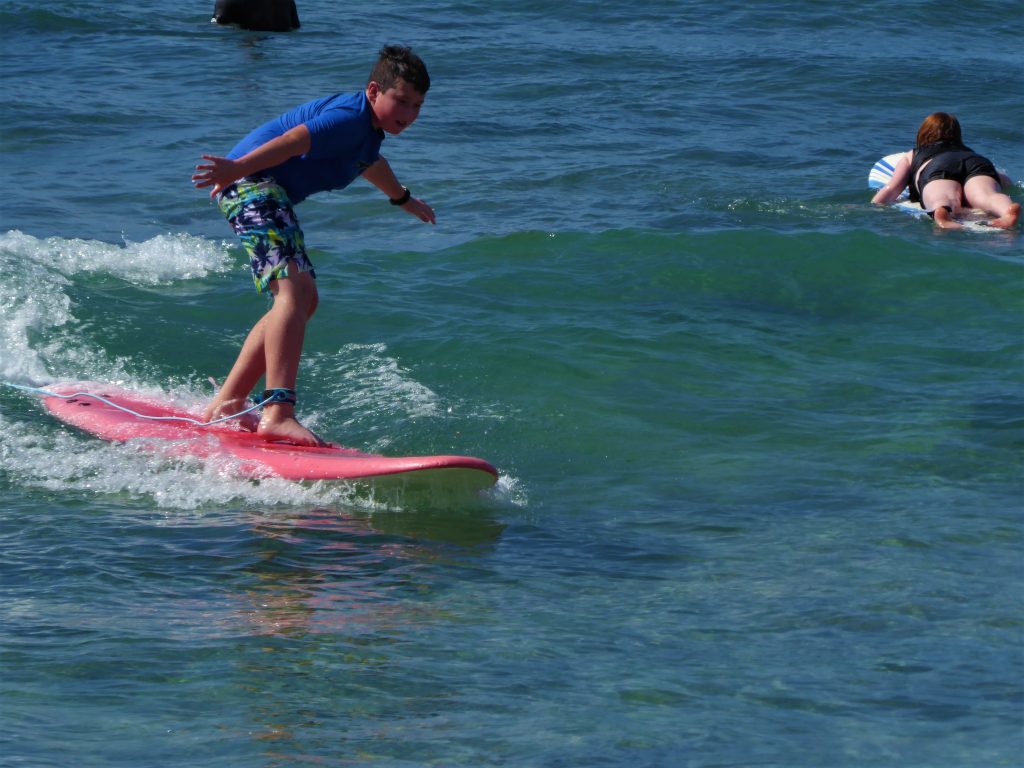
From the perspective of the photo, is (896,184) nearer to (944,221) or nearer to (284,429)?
(944,221)

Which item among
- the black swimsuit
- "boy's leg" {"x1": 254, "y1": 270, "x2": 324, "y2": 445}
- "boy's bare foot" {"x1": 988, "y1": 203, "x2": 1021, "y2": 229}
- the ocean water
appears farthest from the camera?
the black swimsuit

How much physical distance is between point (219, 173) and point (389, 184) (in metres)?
1.12

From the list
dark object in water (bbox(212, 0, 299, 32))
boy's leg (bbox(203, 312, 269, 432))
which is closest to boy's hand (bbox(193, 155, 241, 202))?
boy's leg (bbox(203, 312, 269, 432))

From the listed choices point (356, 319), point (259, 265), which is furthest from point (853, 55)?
point (259, 265)

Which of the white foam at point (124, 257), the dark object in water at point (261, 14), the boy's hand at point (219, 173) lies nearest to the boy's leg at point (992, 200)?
the white foam at point (124, 257)

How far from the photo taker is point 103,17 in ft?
69.9

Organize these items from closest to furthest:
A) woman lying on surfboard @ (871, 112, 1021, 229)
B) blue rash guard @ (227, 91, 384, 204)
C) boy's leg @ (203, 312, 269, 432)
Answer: blue rash guard @ (227, 91, 384, 204)
boy's leg @ (203, 312, 269, 432)
woman lying on surfboard @ (871, 112, 1021, 229)

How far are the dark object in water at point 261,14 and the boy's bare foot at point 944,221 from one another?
479 inches

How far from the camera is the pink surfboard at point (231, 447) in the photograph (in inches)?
248

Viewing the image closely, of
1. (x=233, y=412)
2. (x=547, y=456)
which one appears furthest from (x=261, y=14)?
(x=547, y=456)

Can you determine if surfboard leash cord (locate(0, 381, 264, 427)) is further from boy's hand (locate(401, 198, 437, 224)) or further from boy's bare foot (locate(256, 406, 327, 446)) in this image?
boy's hand (locate(401, 198, 437, 224))

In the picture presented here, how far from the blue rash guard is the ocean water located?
1414mm

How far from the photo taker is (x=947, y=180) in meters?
12.2

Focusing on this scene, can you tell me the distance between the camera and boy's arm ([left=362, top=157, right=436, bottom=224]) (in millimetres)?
6934
